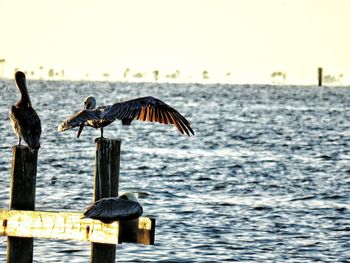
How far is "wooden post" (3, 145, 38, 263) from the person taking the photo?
13250 millimetres

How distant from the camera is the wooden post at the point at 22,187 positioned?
13.2 m

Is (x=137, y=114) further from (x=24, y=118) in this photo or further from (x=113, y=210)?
(x=113, y=210)

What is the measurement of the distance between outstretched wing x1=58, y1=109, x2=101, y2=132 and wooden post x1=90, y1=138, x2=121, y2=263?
1.82 ft

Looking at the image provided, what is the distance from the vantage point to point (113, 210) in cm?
1242

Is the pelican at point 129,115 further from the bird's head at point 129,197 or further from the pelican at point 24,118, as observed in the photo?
the bird's head at point 129,197

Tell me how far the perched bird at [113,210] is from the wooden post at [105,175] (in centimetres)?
45

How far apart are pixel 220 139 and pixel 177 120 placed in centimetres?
4384

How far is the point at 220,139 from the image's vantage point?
190 ft

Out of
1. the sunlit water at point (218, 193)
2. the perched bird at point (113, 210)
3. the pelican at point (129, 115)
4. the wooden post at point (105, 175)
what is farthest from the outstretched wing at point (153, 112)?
the sunlit water at point (218, 193)

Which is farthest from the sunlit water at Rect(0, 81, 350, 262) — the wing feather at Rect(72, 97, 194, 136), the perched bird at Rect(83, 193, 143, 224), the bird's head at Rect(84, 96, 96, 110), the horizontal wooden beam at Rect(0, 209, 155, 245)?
the perched bird at Rect(83, 193, 143, 224)

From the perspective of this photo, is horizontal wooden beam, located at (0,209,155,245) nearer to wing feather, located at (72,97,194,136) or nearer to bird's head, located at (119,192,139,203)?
bird's head, located at (119,192,139,203)

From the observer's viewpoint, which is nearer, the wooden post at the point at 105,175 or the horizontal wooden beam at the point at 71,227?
the horizontal wooden beam at the point at 71,227

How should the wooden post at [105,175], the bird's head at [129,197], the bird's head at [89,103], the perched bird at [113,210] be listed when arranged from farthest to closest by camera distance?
the bird's head at [89,103]
the wooden post at [105,175]
the bird's head at [129,197]
the perched bird at [113,210]

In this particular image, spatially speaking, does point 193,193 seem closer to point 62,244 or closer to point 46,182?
point 46,182
